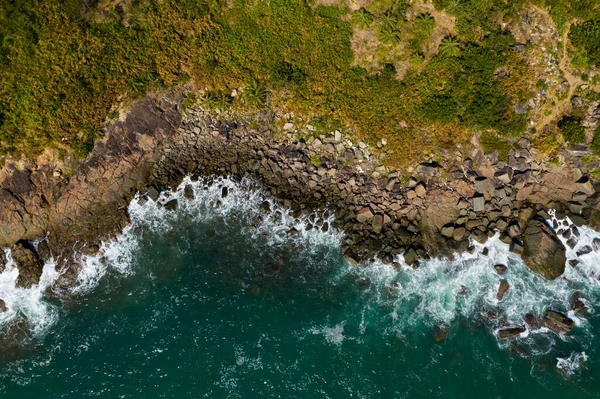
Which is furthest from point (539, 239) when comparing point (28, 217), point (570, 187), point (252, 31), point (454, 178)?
point (28, 217)

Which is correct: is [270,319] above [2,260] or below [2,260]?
below

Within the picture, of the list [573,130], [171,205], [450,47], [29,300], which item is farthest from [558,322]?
[29,300]

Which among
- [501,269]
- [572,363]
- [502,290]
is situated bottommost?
[572,363]

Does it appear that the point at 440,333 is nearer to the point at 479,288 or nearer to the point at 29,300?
the point at 479,288

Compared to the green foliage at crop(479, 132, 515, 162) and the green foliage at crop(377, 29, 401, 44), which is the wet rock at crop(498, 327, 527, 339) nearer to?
the green foliage at crop(479, 132, 515, 162)

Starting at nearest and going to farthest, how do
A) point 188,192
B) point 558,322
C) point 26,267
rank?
point 558,322, point 26,267, point 188,192

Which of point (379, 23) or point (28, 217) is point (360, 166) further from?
point (28, 217)

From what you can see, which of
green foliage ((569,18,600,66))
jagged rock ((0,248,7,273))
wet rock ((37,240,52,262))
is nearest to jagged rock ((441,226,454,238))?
green foliage ((569,18,600,66))
